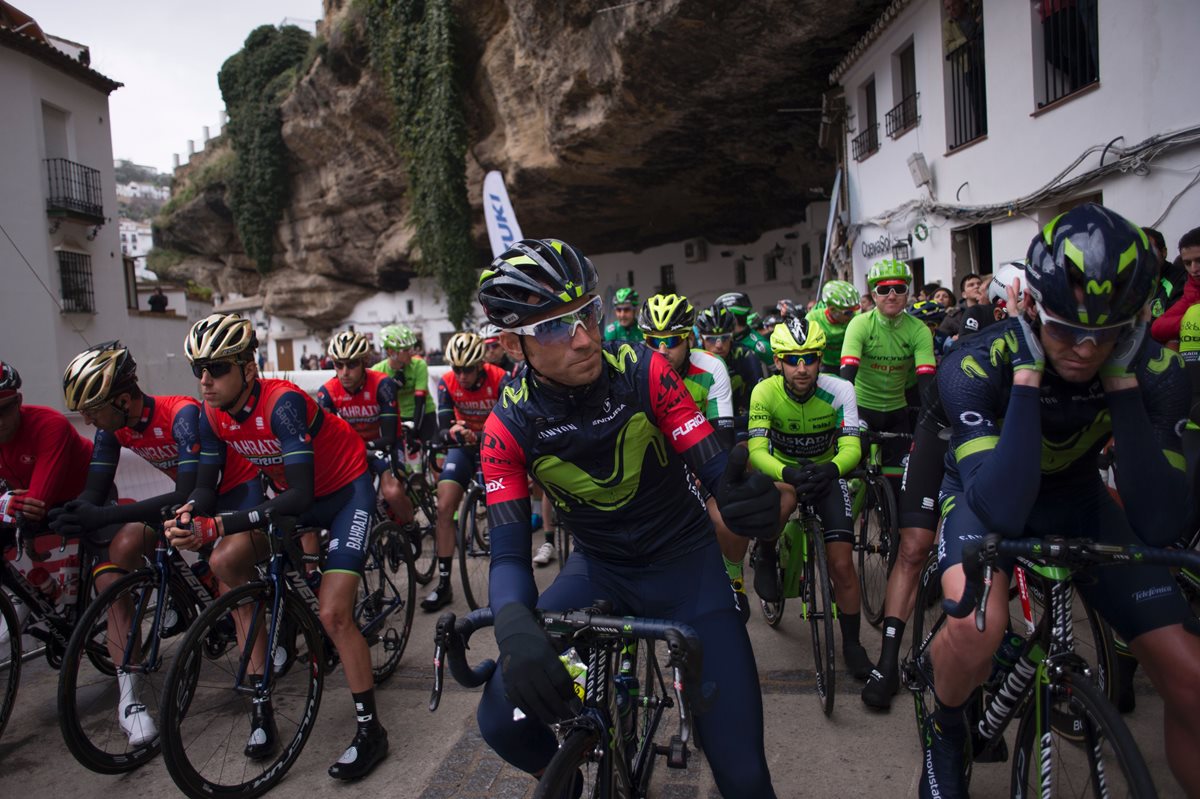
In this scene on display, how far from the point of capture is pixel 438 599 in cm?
616

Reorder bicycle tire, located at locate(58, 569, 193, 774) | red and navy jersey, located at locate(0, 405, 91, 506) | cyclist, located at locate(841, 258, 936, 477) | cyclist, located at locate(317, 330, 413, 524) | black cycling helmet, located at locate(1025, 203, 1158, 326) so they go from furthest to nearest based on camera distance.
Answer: cyclist, located at locate(317, 330, 413, 524)
cyclist, located at locate(841, 258, 936, 477)
red and navy jersey, located at locate(0, 405, 91, 506)
bicycle tire, located at locate(58, 569, 193, 774)
black cycling helmet, located at locate(1025, 203, 1158, 326)

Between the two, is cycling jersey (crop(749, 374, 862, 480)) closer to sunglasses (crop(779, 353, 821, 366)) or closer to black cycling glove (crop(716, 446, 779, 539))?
sunglasses (crop(779, 353, 821, 366))

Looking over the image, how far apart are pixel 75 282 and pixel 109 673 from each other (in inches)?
822

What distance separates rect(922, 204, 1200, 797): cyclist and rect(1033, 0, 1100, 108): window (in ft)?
27.6

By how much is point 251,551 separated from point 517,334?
2502mm

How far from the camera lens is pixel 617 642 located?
2309 mm

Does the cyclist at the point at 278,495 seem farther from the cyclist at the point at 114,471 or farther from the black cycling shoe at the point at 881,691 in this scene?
the black cycling shoe at the point at 881,691

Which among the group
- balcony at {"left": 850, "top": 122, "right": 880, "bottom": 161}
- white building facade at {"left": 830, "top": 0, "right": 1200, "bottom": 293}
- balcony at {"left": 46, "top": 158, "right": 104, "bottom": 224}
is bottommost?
white building facade at {"left": 830, "top": 0, "right": 1200, "bottom": 293}

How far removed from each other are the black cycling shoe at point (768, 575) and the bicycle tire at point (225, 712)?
261 centimetres

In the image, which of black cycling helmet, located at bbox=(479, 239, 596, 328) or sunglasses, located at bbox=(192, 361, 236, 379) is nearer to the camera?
black cycling helmet, located at bbox=(479, 239, 596, 328)

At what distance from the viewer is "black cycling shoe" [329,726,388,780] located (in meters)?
3.63

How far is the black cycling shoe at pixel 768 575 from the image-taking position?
15.9 ft

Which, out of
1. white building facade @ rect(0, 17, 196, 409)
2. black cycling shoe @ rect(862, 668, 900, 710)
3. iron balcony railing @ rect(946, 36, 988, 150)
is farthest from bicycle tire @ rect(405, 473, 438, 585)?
white building facade @ rect(0, 17, 196, 409)

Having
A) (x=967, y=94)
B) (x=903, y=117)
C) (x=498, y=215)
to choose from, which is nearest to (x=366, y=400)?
(x=498, y=215)
